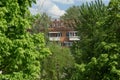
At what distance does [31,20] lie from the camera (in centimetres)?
2194

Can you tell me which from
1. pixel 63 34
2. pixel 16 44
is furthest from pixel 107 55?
pixel 63 34

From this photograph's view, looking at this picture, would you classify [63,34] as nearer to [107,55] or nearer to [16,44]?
[107,55]

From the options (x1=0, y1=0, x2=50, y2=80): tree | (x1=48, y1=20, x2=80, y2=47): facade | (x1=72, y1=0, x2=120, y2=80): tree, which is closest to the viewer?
(x1=0, y1=0, x2=50, y2=80): tree

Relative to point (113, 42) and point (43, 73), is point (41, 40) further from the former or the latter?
point (43, 73)

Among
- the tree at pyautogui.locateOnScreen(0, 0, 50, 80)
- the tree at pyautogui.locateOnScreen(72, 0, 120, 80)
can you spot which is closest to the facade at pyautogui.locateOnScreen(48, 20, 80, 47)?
the tree at pyautogui.locateOnScreen(72, 0, 120, 80)

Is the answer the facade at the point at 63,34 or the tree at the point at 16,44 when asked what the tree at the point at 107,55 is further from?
the facade at the point at 63,34

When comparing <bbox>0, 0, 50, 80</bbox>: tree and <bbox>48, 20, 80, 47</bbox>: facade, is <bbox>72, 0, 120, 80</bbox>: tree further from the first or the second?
<bbox>48, 20, 80, 47</bbox>: facade

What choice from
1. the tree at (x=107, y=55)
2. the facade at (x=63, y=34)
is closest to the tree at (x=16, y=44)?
the tree at (x=107, y=55)

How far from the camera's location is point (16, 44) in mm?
19750

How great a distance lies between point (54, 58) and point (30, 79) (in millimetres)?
32370

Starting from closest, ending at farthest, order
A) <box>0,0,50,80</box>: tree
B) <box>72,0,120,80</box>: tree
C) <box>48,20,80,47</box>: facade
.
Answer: <box>0,0,50,80</box>: tree → <box>72,0,120,80</box>: tree → <box>48,20,80,47</box>: facade

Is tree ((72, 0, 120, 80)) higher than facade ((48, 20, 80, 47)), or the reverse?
tree ((72, 0, 120, 80))

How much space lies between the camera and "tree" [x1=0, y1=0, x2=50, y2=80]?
63.4 ft

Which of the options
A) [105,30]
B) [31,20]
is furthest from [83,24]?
Result: [31,20]
